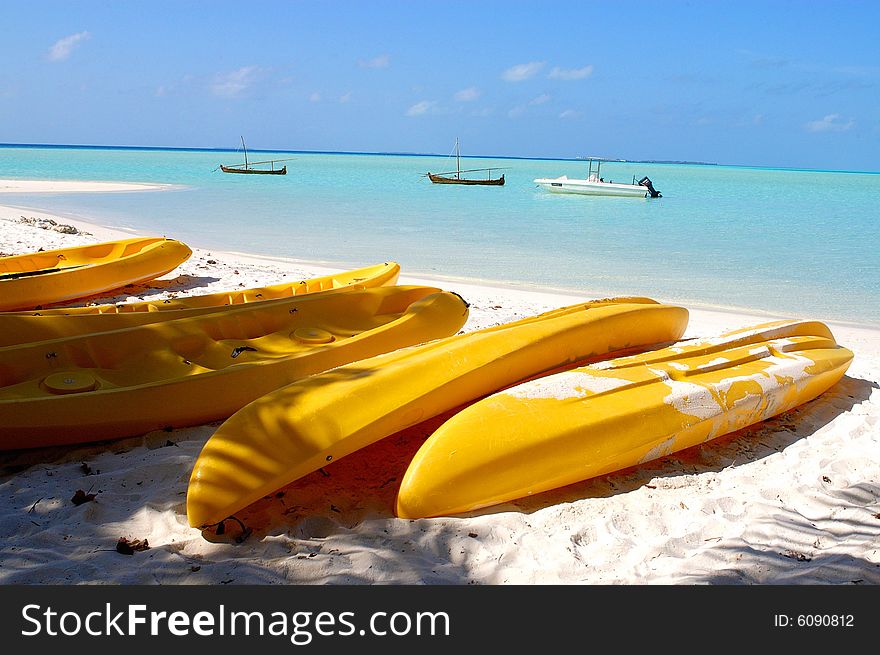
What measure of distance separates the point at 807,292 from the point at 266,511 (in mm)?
8398

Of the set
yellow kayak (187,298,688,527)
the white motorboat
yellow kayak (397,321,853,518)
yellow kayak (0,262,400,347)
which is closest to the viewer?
yellow kayak (187,298,688,527)

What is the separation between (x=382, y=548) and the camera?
7.59ft

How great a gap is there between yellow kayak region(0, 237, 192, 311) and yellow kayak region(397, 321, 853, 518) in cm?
447

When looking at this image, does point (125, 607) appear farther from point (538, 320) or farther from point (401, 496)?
point (538, 320)

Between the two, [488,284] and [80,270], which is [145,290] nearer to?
[80,270]

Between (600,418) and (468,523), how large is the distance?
0.78 meters

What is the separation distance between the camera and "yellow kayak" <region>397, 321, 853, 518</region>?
2553 mm

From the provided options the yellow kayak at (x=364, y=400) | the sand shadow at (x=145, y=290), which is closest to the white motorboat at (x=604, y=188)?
the sand shadow at (x=145, y=290)

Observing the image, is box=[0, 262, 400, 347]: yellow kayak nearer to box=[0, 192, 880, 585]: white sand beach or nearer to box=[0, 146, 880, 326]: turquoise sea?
box=[0, 192, 880, 585]: white sand beach

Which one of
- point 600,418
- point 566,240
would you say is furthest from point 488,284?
Result: point 600,418

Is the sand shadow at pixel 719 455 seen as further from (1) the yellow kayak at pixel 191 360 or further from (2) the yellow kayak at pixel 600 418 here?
(1) the yellow kayak at pixel 191 360

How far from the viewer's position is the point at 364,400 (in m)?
2.81

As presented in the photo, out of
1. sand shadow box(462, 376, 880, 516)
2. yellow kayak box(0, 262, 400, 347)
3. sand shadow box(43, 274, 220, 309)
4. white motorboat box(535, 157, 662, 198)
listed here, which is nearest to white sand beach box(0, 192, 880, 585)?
sand shadow box(462, 376, 880, 516)

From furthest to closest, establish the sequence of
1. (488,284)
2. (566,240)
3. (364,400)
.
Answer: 1. (566,240)
2. (488,284)
3. (364,400)
